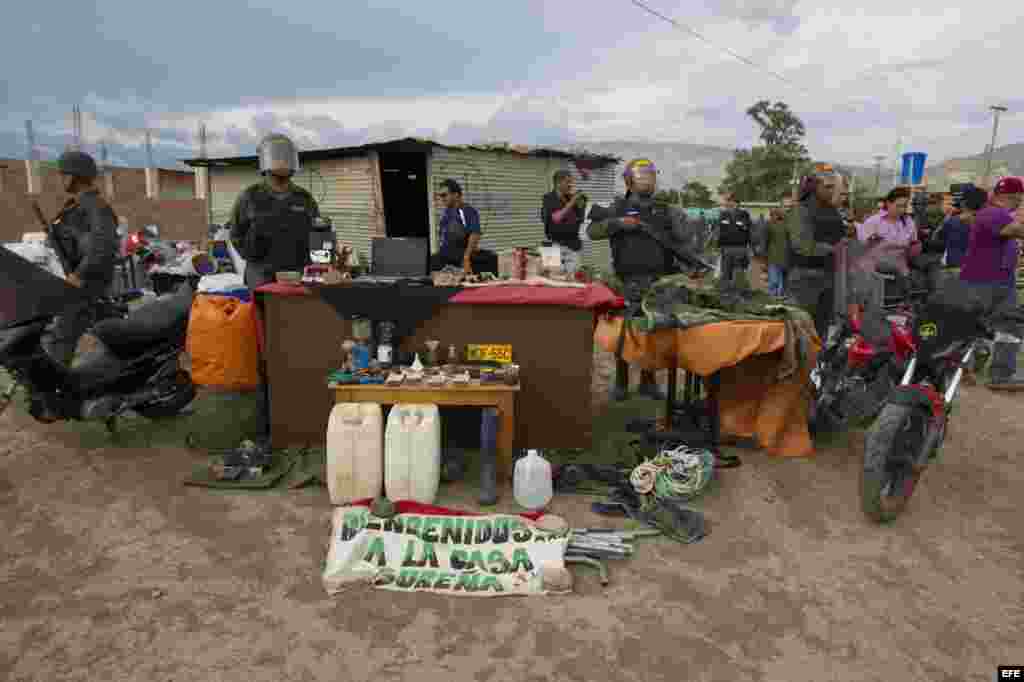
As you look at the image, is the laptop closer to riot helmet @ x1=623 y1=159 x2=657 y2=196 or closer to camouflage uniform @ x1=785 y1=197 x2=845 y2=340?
riot helmet @ x1=623 y1=159 x2=657 y2=196

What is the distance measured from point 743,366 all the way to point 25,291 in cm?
478

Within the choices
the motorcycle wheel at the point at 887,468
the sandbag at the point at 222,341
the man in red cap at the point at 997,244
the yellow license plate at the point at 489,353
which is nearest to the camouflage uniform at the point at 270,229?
the sandbag at the point at 222,341

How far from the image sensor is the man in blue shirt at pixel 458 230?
6.75 meters

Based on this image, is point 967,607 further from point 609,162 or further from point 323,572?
point 609,162

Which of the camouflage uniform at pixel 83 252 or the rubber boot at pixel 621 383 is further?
the rubber boot at pixel 621 383

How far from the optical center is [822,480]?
4.31 metres

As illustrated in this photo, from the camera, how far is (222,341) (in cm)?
434

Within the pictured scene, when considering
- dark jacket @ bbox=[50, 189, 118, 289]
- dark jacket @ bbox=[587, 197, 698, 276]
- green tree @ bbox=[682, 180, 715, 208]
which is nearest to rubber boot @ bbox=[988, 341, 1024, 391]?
dark jacket @ bbox=[587, 197, 698, 276]

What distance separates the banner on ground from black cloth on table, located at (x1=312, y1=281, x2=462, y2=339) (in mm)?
1323

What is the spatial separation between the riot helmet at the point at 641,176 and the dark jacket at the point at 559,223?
6.76ft

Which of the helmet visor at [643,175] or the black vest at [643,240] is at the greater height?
the helmet visor at [643,175]

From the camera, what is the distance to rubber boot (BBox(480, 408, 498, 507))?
3.87m

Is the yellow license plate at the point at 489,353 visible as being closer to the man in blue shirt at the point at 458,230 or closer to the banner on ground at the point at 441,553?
the banner on ground at the point at 441,553

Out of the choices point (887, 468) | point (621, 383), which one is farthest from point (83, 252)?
point (887, 468)
